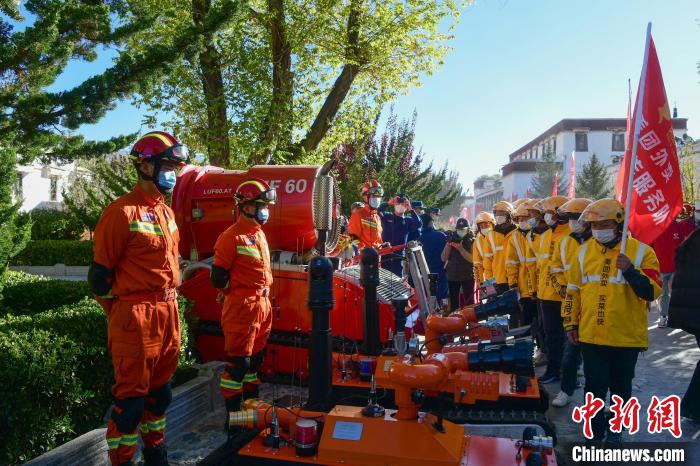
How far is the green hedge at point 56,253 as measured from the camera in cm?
1516

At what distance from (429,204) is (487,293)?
13.9 m

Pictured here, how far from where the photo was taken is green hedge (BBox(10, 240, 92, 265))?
1516 cm

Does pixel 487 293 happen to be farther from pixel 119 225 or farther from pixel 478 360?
pixel 119 225

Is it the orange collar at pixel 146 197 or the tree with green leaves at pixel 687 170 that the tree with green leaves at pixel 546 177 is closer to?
the tree with green leaves at pixel 687 170

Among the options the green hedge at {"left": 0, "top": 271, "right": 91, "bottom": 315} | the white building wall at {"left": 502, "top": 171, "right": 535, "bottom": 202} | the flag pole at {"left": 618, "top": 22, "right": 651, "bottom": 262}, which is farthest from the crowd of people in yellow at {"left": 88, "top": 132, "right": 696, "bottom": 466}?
the white building wall at {"left": 502, "top": 171, "right": 535, "bottom": 202}

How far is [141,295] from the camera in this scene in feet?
11.7

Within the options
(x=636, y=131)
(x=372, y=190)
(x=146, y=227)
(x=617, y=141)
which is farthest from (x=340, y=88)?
(x=617, y=141)

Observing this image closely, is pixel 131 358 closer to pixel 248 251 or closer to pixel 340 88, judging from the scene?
pixel 248 251

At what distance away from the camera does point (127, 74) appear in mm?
6227

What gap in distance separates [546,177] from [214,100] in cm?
4756

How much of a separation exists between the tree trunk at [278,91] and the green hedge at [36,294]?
5.38 meters

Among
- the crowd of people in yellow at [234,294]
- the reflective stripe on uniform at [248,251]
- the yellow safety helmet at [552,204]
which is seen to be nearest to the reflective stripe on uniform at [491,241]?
the yellow safety helmet at [552,204]

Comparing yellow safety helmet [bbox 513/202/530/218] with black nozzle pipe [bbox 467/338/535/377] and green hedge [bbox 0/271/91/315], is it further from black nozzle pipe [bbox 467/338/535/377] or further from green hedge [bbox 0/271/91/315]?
green hedge [bbox 0/271/91/315]

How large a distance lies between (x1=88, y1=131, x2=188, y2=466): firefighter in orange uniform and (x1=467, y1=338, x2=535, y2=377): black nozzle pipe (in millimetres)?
2100
